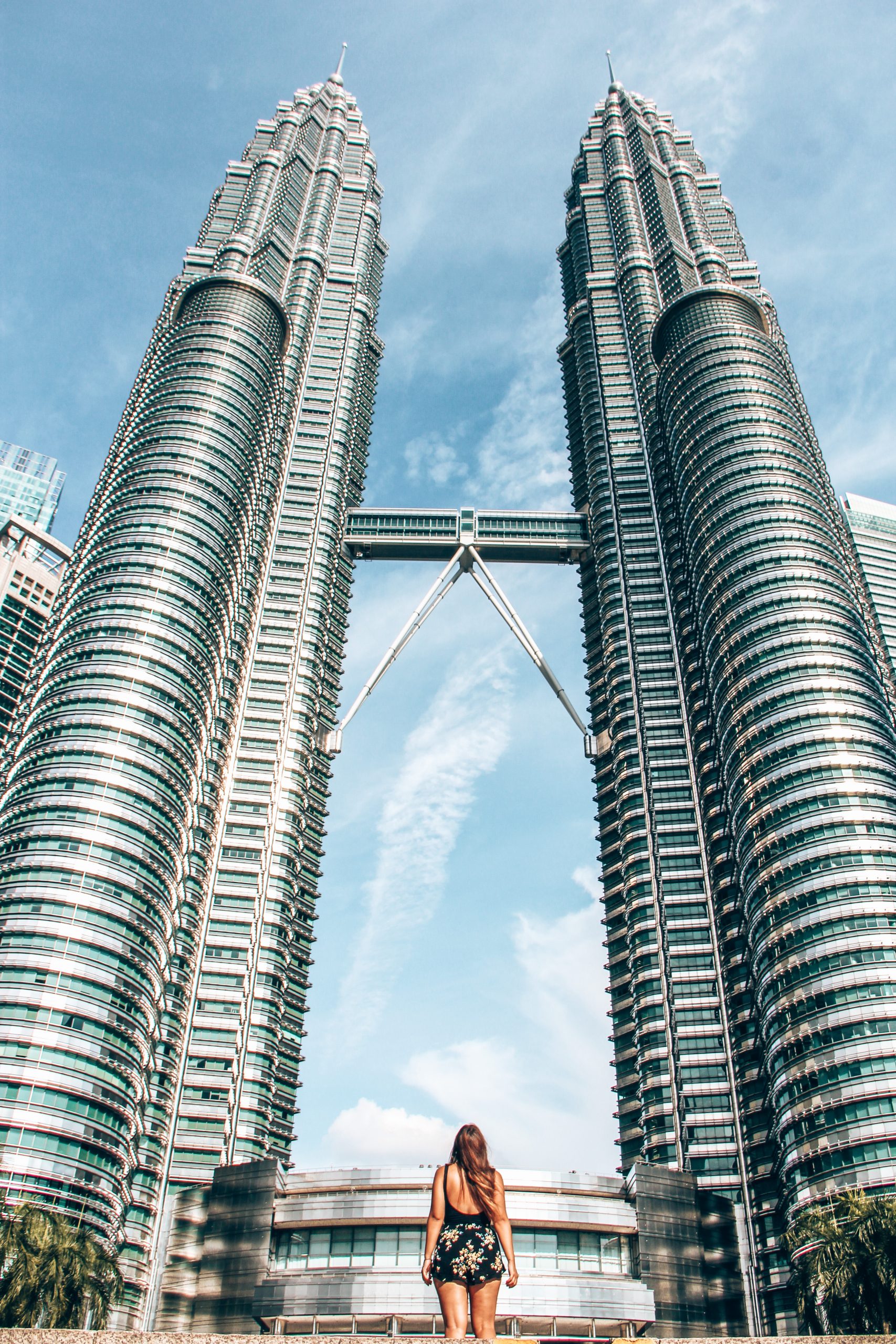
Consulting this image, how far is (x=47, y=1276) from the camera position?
4931 cm

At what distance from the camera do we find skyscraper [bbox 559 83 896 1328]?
Answer: 309 feet

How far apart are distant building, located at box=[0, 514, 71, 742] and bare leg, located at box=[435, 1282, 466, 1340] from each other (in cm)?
16651

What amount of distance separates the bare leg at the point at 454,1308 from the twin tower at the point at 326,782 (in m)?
86.6

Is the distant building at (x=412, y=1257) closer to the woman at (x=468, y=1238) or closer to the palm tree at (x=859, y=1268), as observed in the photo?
the palm tree at (x=859, y=1268)

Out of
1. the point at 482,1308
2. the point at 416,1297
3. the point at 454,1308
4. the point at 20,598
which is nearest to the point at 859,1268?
the point at 482,1308

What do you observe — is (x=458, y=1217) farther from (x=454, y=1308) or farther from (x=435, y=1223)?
(x=454, y=1308)

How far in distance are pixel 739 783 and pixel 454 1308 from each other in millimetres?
105170

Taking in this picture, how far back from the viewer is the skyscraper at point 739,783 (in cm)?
9406

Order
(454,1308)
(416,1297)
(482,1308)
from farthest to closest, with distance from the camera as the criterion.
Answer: (416,1297) < (482,1308) < (454,1308)

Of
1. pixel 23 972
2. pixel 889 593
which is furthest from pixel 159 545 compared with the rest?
pixel 889 593

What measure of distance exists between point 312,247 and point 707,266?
72.6 m

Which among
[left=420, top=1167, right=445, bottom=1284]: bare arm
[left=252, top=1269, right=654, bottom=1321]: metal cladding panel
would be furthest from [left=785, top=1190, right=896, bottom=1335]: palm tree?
[left=420, top=1167, right=445, bottom=1284]: bare arm

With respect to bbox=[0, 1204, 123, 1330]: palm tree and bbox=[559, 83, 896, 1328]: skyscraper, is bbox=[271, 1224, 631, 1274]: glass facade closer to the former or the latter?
bbox=[559, 83, 896, 1328]: skyscraper

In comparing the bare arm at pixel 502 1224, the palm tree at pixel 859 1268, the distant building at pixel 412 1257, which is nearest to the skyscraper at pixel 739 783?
the distant building at pixel 412 1257
